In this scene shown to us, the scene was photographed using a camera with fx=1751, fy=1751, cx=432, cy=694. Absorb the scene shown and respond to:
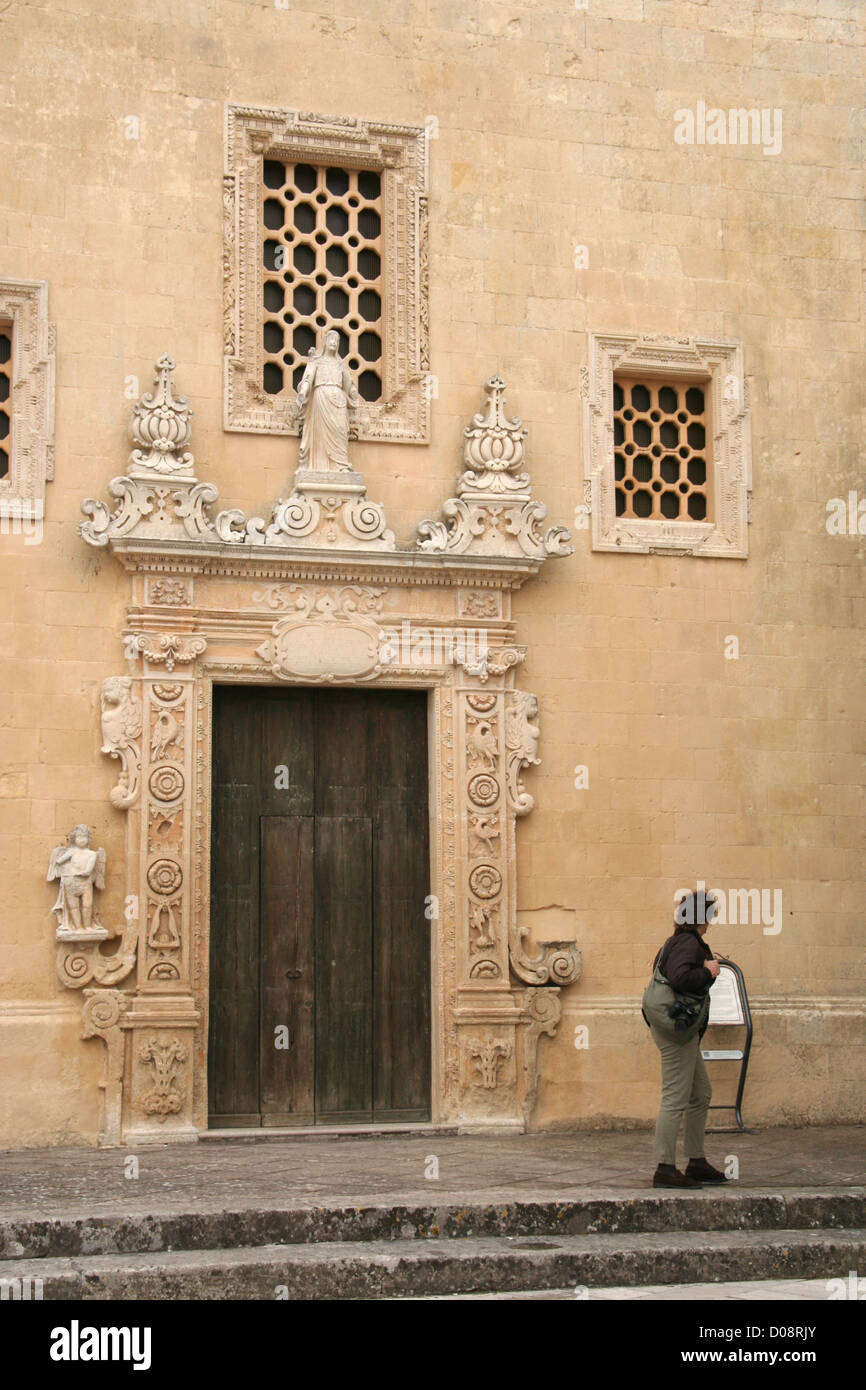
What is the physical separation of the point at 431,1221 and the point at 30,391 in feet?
20.2

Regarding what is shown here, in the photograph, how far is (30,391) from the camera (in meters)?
11.7

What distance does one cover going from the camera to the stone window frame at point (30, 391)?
11578 mm

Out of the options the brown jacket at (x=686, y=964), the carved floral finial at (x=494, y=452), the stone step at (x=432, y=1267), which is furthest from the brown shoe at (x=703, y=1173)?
the carved floral finial at (x=494, y=452)

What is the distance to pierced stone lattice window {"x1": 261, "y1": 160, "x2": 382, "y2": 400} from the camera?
40.7 ft

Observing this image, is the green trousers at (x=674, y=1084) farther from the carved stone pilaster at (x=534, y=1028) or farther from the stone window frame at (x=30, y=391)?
the stone window frame at (x=30, y=391)

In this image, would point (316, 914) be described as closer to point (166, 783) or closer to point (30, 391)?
point (166, 783)

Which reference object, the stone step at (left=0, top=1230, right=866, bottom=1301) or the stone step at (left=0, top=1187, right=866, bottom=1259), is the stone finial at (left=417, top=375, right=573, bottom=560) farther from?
the stone step at (left=0, top=1230, right=866, bottom=1301)

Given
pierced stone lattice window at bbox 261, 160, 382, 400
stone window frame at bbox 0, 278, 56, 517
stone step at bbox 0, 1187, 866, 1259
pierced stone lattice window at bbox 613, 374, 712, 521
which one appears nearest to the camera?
stone step at bbox 0, 1187, 866, 1259

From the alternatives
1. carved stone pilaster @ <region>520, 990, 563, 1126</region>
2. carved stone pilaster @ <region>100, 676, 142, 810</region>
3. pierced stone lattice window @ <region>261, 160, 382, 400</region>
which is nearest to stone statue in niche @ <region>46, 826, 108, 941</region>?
carved stone pilaster @ <region>100, 676, 142, 810</region>

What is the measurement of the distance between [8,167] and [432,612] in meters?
4.13

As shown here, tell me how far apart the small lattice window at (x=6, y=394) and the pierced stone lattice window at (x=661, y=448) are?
4.35 metres

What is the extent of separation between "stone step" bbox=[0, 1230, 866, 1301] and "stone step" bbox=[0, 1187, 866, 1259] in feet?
0.29

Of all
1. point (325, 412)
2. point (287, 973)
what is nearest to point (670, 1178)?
point (287, 973)

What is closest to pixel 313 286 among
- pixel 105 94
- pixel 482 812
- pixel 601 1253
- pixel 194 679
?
pixel 105 94
